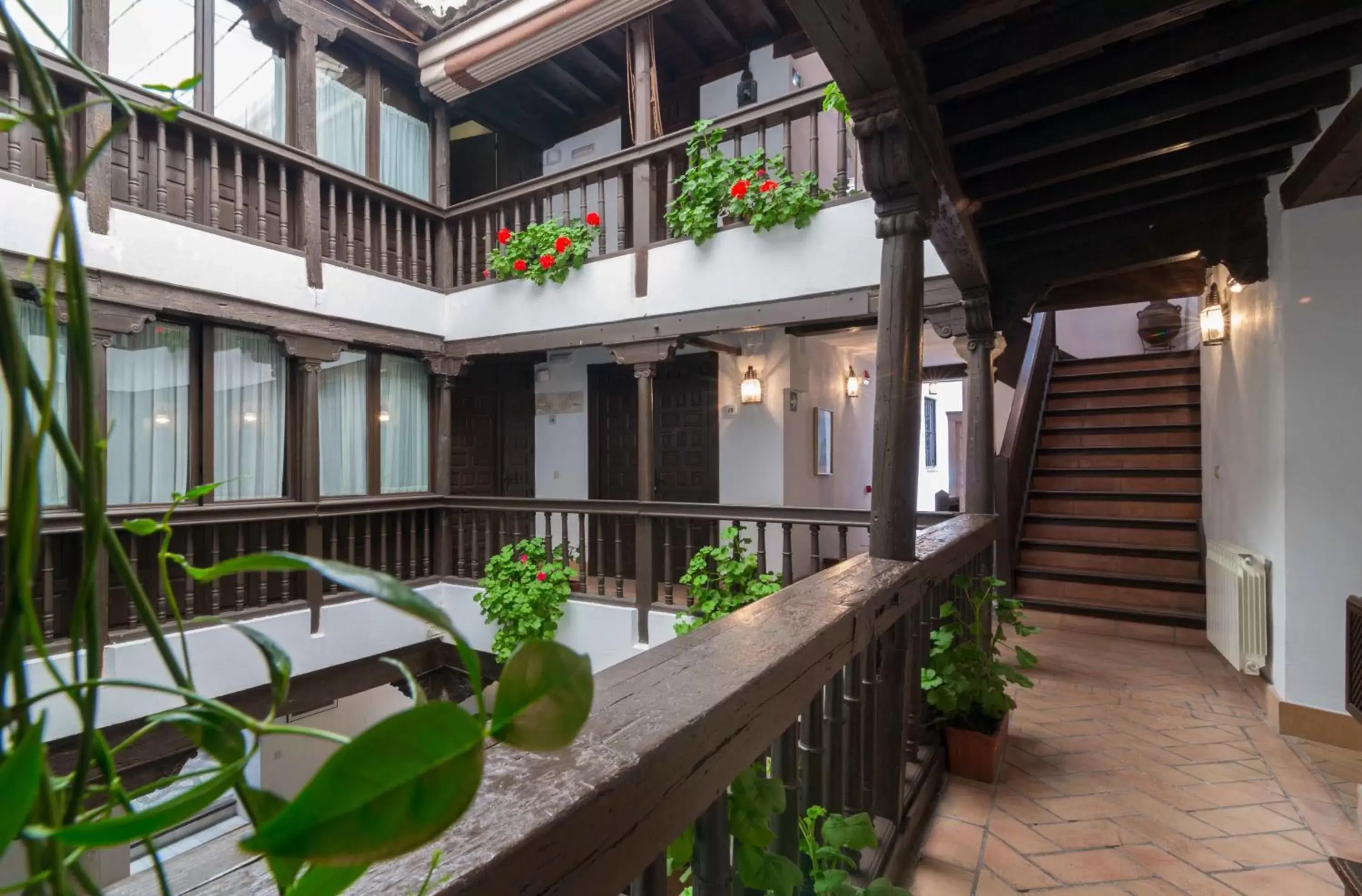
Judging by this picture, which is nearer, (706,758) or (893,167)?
(706,758)

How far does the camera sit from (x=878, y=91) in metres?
1.97

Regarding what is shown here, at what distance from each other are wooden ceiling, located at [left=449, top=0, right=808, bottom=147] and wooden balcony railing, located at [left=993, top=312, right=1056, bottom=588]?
3472 mm

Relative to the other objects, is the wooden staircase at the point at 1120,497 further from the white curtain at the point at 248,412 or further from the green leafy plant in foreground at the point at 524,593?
the white curtain at the point at 248,412

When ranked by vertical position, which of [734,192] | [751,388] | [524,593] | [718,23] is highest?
[718,23]

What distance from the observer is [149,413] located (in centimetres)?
469

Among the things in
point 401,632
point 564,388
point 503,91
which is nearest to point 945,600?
point 401,632

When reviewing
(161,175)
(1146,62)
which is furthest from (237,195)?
(1146,62)

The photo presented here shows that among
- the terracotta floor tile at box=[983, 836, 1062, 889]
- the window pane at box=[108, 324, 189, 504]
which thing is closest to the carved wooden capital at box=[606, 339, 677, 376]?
the window pane at box=[108, 324, 189, 504]

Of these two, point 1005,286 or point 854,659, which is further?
point 1005,286

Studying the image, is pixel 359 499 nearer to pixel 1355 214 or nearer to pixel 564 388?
pixel 564 388

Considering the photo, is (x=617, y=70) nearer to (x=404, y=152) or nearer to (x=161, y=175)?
(x=404, y=152)

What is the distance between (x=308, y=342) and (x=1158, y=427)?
7.03 m

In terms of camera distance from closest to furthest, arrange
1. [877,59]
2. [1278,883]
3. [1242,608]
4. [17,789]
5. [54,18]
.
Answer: [17,789], [877,59], [1278,883], [1242,608], [54,18]

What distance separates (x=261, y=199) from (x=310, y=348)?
3.59ft
